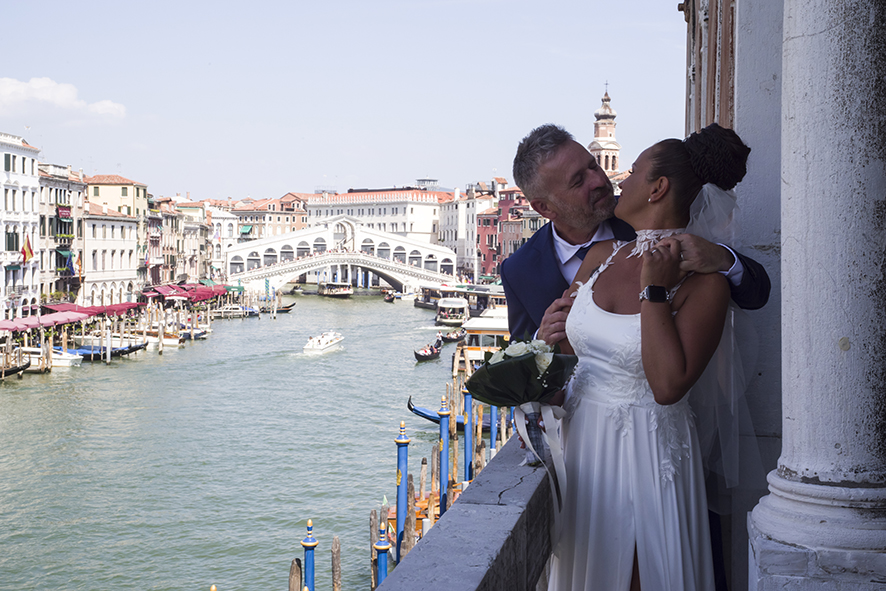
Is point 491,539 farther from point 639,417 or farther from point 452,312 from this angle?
point 452,312

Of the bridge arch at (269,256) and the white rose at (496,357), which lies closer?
the white rose at (496,357)

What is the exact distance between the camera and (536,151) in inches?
53.1

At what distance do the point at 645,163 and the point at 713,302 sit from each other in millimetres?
206

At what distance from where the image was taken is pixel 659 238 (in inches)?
47.9

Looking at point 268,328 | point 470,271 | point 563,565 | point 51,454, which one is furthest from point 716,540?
point 470,271

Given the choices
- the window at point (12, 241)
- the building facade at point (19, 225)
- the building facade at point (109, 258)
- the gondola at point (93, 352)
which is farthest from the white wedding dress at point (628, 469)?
the building facade at point (109, 258)

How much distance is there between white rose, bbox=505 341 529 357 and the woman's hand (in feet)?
0.55

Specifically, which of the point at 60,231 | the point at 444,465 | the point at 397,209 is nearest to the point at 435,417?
the point at 444,465

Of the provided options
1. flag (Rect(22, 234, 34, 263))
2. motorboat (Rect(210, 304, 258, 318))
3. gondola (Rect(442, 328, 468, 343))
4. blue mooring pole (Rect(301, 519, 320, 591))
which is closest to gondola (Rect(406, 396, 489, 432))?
blue mooring pole (Rect(301, 519, 320, 591))

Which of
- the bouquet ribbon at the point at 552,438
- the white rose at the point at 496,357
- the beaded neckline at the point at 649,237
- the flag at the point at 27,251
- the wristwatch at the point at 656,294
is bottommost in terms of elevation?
the bouquet ribbon at the point at 552,438

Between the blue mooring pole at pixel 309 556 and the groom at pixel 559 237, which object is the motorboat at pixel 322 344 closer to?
the blue mooring pole at pixel 309 556

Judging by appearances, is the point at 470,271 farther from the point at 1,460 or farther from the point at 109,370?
the point at 1,460

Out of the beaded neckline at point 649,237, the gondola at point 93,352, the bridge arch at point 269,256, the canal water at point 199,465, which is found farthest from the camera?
the bridge arch at point 269,256

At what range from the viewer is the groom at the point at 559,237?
1.18 m
